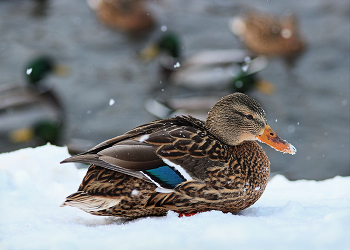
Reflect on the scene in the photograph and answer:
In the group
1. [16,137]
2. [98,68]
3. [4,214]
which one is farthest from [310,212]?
[98,68]

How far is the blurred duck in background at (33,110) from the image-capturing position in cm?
853

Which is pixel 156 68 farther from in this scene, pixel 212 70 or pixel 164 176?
pixel 164 176

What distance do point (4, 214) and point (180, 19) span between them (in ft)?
32.5

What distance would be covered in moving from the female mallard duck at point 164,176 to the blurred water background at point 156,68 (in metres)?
4.62

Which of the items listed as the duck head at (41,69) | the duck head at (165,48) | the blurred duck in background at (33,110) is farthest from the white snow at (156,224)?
the duck head at (165,48)

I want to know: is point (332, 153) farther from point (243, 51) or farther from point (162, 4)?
point (162, 4)

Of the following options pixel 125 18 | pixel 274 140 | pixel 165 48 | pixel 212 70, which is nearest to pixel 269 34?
pixel 212 70

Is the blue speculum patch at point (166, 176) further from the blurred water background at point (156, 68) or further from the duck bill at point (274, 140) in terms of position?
the blurred water background at point (156, 68)

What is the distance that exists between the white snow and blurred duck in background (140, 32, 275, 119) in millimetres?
5862

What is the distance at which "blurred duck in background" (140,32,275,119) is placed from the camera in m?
9.59

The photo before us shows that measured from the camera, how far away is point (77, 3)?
13148 millimetres

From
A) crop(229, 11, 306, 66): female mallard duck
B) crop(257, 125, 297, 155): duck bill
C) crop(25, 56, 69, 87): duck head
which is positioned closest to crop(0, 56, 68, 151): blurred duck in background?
crop(25, 56, 69, 87): duck head

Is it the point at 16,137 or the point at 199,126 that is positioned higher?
the point at 199,126

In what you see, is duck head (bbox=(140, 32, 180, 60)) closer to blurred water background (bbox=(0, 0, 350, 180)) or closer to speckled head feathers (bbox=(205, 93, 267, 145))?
blurred water background (bbox=(0, 0, 350, 180))
